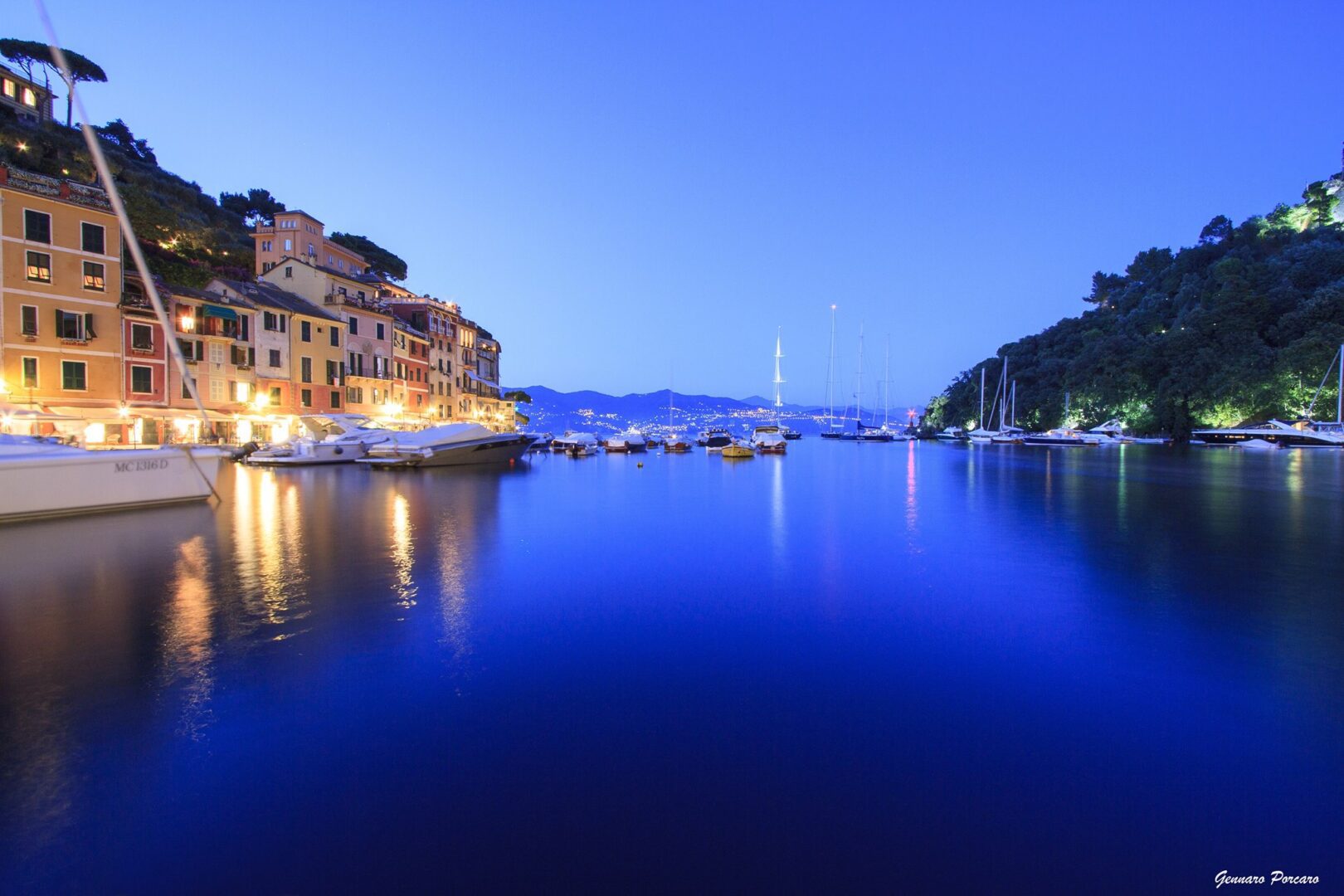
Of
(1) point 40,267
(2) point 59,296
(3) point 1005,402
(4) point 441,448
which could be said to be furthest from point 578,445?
(3) point 1005,402

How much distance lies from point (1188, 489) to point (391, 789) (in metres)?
27.0

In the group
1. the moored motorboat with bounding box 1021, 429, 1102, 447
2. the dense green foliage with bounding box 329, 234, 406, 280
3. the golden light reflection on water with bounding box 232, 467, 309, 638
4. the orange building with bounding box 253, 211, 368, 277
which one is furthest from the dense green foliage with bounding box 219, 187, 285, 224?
the moored motorboat with bounding box 1021, 429, 1102, 447

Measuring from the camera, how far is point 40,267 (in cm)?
2875

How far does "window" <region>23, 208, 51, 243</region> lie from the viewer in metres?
28.2

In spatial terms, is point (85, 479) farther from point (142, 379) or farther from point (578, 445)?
point (578, 445)

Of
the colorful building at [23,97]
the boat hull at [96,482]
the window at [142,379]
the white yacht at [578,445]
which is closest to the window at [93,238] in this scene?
the window at [142,379]

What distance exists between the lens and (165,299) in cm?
3469

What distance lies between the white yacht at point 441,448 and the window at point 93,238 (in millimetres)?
14069

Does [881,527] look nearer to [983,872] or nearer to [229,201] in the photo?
[983,872]

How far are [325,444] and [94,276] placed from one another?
11812mm

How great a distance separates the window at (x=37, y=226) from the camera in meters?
28.2

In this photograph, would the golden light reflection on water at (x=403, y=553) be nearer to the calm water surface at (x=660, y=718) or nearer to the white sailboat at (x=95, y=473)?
the calm water surface at (x=660, y=718)

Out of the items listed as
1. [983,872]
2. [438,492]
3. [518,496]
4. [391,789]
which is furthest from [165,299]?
[983,872]

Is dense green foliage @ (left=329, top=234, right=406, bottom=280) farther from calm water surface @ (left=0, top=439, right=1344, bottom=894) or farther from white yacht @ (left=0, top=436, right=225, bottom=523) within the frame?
calm water surface @ (left=0, top=439, right=1344, bottom=894)
